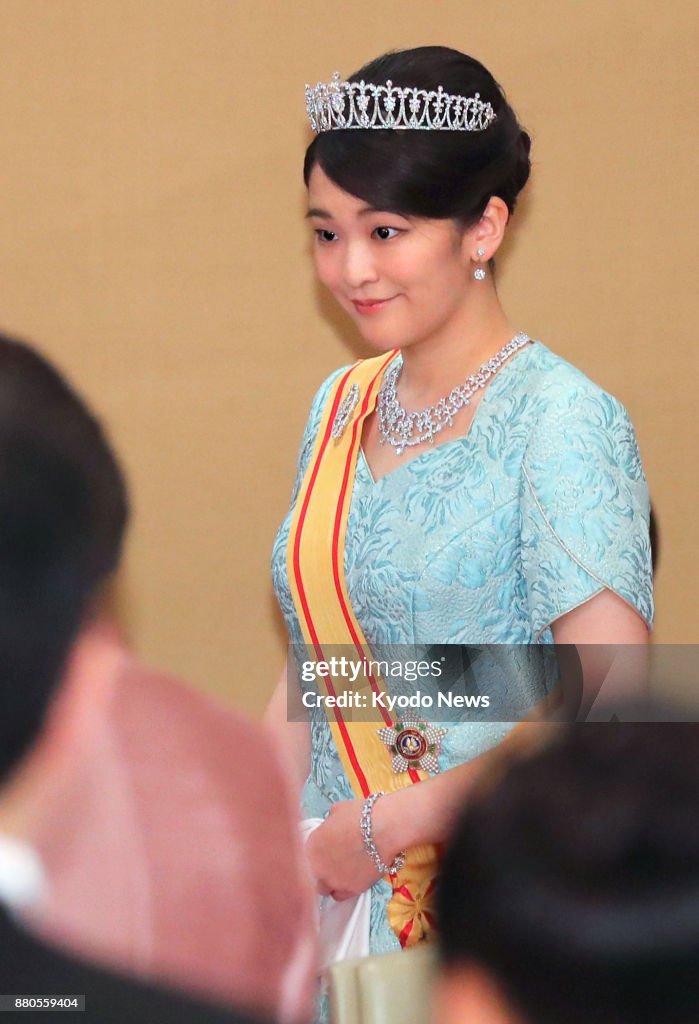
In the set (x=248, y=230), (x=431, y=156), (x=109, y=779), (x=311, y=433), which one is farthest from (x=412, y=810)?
(x=248, y=230)

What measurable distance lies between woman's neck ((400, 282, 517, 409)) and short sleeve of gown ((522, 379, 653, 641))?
0.40 feet

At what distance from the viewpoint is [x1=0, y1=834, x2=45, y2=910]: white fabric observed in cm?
46

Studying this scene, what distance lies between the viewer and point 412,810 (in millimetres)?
1289

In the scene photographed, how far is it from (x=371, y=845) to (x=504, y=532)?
294 mm

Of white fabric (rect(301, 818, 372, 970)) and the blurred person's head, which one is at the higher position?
→ white fabric (rect(301, 818, 372, 970))

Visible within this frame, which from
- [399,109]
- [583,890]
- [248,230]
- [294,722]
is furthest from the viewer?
[248,230]

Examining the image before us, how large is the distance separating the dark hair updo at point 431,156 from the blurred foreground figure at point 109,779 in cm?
91

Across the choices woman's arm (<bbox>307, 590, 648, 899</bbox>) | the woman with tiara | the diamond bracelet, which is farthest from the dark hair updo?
the diamond bracelet

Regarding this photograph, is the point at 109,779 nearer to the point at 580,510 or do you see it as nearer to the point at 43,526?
the point at 43,526

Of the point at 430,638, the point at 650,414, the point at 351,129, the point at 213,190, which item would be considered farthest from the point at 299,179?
the point at 430,638

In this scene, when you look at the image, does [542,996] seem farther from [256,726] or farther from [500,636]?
[500,636]

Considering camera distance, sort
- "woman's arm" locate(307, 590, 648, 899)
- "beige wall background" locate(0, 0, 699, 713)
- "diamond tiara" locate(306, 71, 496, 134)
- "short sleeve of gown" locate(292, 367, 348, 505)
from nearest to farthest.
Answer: "woman's arm" locate(307, 590, 648, 899) → "diamond tiara" locate(306, 71, 496, 134) → "short sleeve of gown" locate(292, 367, 348, 505) → "beige wall background" locate(0, 0, 699, 713)

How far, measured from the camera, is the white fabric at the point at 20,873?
18.2 inches

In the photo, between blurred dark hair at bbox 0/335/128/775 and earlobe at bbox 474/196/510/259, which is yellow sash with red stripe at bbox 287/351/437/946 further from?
blurred dark hair at bbox 0/335/128/775
